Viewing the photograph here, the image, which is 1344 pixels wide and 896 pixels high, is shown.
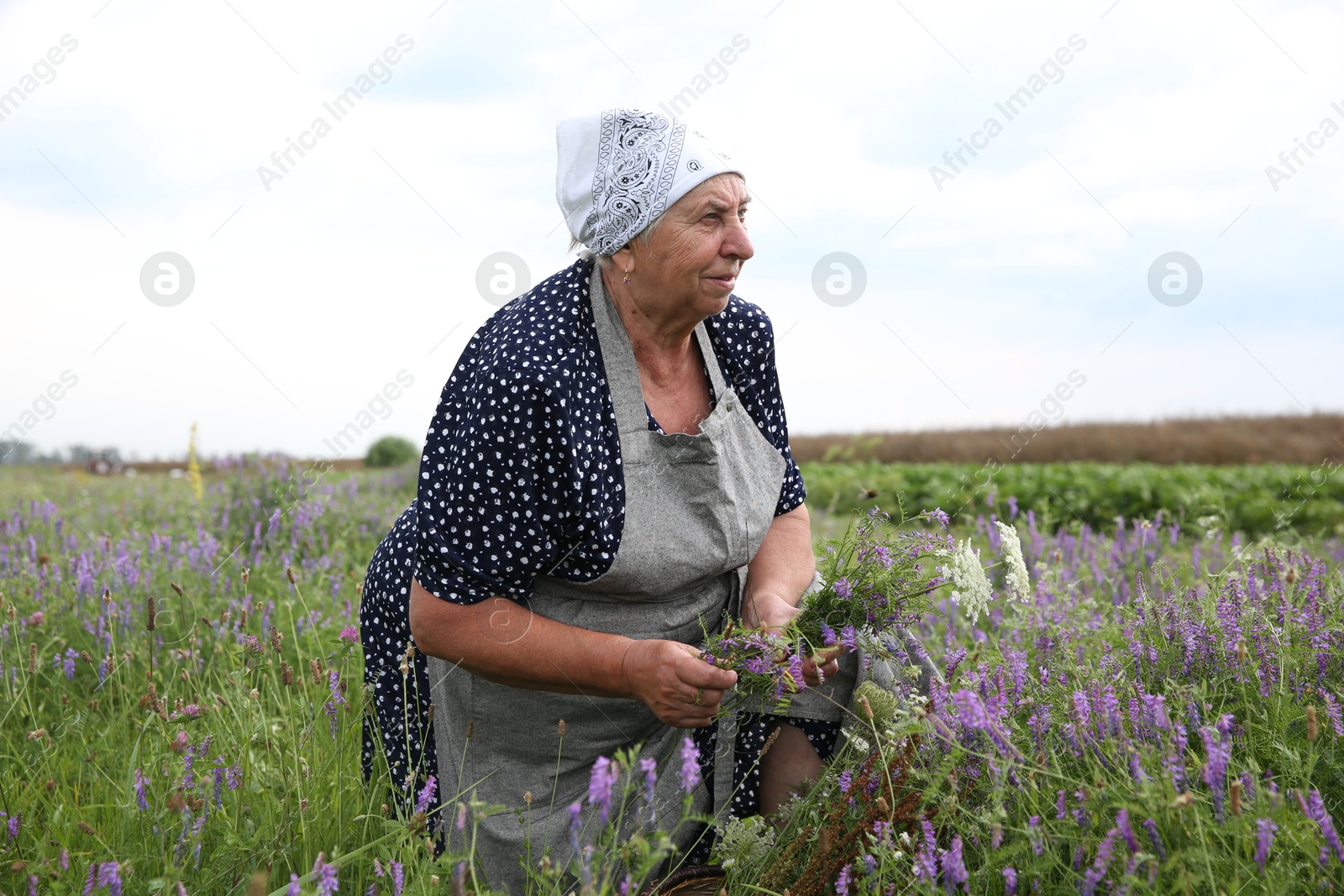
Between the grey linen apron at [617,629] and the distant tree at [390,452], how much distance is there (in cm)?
1305

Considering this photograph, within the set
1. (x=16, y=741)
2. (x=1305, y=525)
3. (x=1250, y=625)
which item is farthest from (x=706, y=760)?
(x=1305, y=525)

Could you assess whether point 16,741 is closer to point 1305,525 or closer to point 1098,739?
point 1098,739

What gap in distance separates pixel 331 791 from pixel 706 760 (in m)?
0.92

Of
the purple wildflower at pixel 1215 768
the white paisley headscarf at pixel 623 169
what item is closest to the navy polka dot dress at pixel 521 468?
the white paisley headscarf at pixel 623 169

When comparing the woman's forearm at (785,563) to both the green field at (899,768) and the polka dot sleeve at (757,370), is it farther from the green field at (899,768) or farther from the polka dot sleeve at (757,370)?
the green field at (899,768)

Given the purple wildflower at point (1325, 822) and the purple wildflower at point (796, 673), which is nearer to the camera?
the purple wildflower at point (1325, 822)

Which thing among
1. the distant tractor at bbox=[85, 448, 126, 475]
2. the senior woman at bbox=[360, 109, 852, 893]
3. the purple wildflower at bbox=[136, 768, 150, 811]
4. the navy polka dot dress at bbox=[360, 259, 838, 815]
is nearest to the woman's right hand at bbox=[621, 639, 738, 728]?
the senior woman at bbox=[360, 109, 852, 893]

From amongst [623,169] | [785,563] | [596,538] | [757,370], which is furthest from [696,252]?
[785,563]

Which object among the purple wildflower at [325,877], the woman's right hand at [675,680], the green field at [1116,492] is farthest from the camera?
the green field at [1116,492]

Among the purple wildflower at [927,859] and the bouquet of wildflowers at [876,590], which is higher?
the bouquet of wildflowers at [876,590]

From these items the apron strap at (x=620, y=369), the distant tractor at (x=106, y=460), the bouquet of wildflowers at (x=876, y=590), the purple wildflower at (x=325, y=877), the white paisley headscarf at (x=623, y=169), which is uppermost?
the white paisley headscarf at (x=623, y=169)

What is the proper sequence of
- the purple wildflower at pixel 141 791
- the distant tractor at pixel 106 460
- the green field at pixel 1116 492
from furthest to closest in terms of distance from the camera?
the distant tractor at pixel 106 460 → the green field at pixel 1116 492 → the purple wildflower at pixel 141 791

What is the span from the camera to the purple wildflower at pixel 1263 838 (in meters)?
1.55

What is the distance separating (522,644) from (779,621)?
2.00 feet
